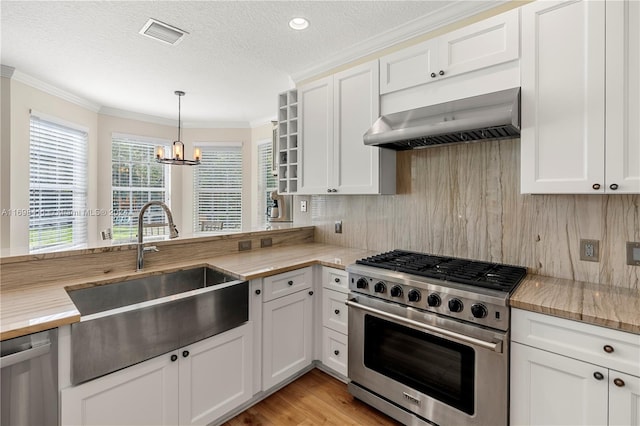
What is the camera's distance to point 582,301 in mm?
1459

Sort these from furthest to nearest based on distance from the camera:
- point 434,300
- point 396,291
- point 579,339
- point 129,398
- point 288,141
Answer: point 288,141 < point 396,291 < point 434,300 < point 129,398 < point 579,339

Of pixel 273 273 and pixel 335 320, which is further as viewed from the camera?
pixel 335 320

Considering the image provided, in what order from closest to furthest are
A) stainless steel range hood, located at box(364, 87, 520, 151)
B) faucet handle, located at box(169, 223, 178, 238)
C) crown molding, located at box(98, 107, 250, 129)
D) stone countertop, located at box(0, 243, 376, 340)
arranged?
stone countertop, located at box(0, 243, 376, 340), stainless steel range hood, located at box(364, 87, 520, 151), faucet handle, located at box(169, 223, 178, 238), crown molding, located at box(98, 107, 250, 129)

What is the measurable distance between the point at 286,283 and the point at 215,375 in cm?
68

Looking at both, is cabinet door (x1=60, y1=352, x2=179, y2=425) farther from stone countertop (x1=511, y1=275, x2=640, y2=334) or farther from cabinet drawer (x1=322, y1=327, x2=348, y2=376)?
stone countertop (x1=511, y1=275, x2=640, y2=334)

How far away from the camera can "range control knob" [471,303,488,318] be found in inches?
60.4

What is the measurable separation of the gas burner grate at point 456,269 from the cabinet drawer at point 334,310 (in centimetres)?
32

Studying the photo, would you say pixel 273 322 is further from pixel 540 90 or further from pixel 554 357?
pixel 540 90

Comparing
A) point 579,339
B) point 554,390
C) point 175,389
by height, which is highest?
point 579,339

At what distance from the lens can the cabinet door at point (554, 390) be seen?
1306mm

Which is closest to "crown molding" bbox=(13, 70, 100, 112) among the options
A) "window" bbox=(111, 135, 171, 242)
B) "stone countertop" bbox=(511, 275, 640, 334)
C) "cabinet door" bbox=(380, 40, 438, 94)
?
"window" bbox=(111, 135, 171, 242)

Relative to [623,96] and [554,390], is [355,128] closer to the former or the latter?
[623,96]

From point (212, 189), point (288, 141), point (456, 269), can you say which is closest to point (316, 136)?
point (288, 141)

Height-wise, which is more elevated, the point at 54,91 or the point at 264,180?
the point at 54,91
